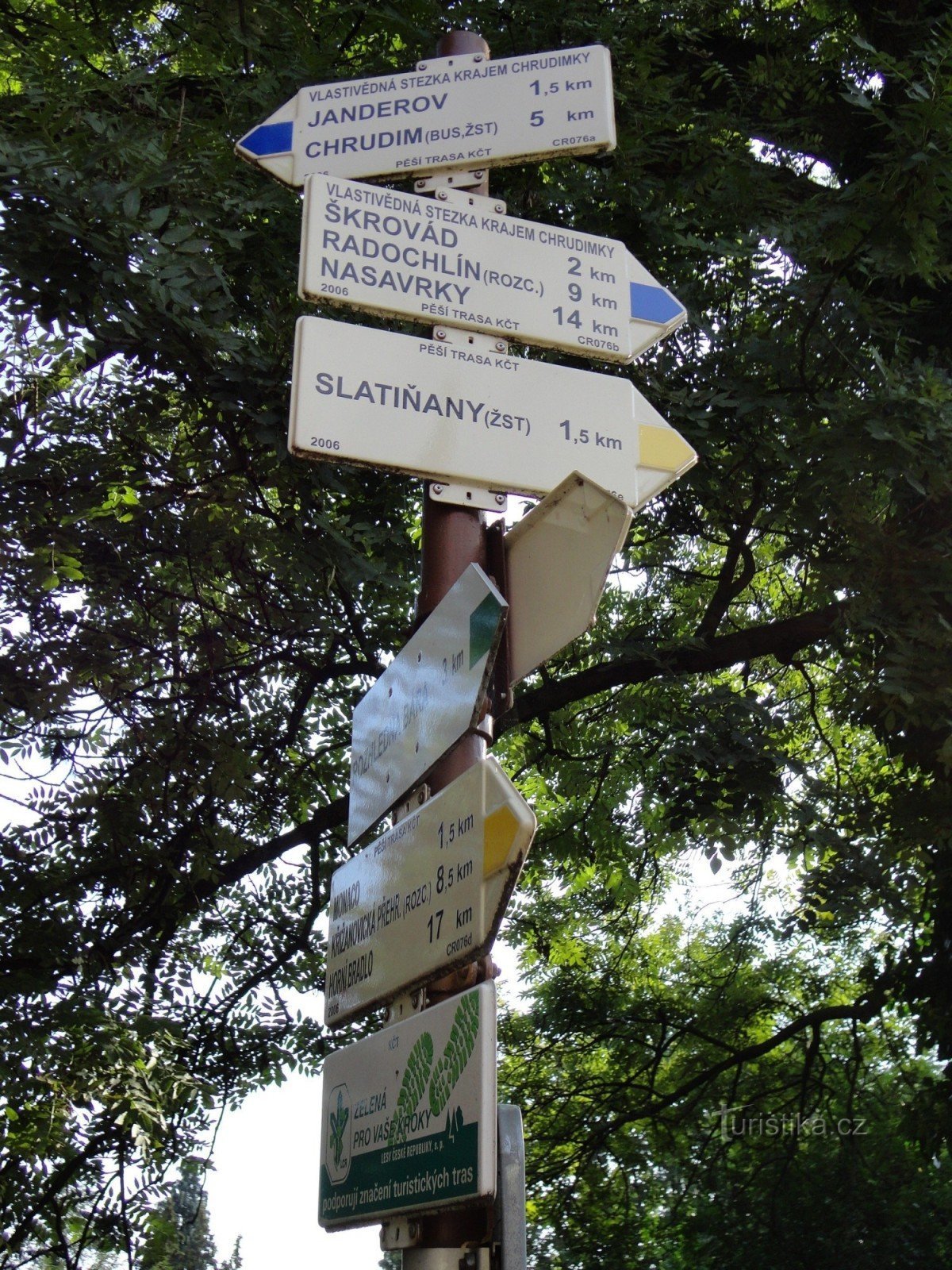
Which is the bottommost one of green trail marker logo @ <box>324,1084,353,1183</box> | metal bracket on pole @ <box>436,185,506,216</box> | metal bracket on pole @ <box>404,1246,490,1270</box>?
metal bracket on pole @ <box>404,1246,490,1270</box>

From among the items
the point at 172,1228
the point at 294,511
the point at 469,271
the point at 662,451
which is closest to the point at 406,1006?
the point at 662,451

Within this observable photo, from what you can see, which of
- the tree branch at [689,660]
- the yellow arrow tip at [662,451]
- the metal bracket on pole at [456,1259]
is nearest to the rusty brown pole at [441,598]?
the metal bracket on pole at [456,1259]

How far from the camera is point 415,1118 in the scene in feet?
6.85

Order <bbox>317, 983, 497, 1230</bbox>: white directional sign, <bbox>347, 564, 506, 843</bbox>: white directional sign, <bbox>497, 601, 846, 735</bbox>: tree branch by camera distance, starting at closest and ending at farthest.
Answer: <bbox>317, 983, 497, 1230</bbox>: white directional sign < <bbox>347, 564, 506, 843</bbox>: white directional sign < <bbox>497, 601, 846, 735</bbox>: tree branch

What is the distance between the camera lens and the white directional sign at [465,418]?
2.67 metres

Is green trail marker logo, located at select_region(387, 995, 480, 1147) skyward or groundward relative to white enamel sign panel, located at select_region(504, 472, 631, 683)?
groundward

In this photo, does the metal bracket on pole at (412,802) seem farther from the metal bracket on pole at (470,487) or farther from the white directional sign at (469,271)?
the white directional sign at (469,271)

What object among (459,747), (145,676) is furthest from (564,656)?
(459,747)

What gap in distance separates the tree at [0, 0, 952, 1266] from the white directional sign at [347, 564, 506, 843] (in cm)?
251

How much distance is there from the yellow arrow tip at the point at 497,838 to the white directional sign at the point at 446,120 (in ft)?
6.15

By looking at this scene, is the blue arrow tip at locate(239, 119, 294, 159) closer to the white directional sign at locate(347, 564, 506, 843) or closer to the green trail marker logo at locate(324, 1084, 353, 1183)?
the white directional sign at locate(347, 564, 506, 843)

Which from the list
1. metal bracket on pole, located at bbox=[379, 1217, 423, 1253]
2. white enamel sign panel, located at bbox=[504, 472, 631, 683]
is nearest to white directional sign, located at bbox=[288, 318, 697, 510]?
white enamel sign panel, located at bbox=[504, 472, 631, 683]

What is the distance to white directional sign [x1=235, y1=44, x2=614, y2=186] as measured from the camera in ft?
10.4

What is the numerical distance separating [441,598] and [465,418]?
396 millimetres
